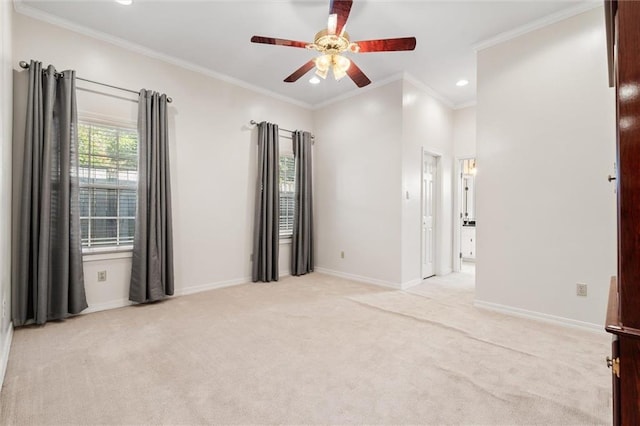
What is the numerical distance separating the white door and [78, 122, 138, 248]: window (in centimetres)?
404

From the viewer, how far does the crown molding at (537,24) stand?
283 centimetres

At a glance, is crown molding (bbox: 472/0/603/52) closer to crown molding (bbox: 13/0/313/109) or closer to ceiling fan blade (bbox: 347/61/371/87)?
ceiling fan blade (bbox: 347/61/371/87)

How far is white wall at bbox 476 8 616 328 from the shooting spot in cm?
279

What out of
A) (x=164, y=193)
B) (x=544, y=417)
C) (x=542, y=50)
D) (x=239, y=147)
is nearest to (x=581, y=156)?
(x=542, y=50)

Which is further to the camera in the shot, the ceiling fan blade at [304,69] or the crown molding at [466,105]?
the crown molding at [466,105]

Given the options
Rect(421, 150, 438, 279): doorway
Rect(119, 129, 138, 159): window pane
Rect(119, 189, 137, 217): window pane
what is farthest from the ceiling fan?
Rect(421, 150, 438, 279): doorway

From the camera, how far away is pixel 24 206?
2.78m

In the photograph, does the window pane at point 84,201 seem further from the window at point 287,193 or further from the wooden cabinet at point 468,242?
the wooden cabinet at point 468,242

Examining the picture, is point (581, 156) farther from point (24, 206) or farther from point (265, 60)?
point (24, 206)

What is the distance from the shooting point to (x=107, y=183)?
11.3 feet

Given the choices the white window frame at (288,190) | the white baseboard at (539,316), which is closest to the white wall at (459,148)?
the white baseboard at (539,316)

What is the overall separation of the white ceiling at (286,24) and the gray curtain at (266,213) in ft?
3.50

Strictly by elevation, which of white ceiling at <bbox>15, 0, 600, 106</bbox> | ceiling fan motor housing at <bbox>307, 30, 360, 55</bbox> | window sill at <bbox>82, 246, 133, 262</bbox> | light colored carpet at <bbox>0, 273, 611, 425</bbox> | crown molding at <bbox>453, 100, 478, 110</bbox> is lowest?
light colored carpet at <bbox>0, 273, 611, 425</bbox>

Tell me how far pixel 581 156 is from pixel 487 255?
129cm
